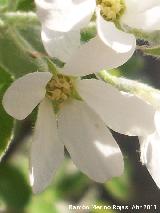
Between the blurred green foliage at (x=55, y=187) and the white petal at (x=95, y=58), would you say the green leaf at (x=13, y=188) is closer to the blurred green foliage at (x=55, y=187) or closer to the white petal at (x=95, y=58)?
the blurred green foliage at (x=55, y=187)

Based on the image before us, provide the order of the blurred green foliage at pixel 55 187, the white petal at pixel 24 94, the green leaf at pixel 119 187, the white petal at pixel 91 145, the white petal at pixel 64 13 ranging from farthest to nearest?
1. the green leaf at pixel 119 187
2. the blurred green foliage at pixel 55 187
3. the white petal at pixel 91 145
4. the white petal at pixel 24 94
5. the white petal at pixel 64 13

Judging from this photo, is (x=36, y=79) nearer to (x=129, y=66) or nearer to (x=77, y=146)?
(x=77, y=146)

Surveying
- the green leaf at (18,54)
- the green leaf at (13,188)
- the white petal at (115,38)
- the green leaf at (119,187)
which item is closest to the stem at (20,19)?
the green leaf at (18,54)

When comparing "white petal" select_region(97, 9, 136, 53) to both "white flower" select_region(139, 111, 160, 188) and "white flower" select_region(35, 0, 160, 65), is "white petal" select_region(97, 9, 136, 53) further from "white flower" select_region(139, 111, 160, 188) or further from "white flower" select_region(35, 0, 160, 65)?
"white flower" select_region(139, 111, 160, 188)

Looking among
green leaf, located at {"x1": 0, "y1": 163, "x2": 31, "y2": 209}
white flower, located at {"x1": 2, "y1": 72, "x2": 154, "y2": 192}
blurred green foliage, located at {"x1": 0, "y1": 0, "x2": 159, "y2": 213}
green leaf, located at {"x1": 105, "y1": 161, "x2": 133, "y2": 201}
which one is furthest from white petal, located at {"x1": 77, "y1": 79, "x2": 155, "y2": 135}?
green leaf, located at {"x1": 105, "y1": 161, "x2": 133, "y2": 201}

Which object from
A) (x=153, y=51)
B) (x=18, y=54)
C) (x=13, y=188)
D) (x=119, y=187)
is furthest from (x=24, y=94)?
(x=119, y=187)

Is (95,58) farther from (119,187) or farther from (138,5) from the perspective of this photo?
(119,187)
